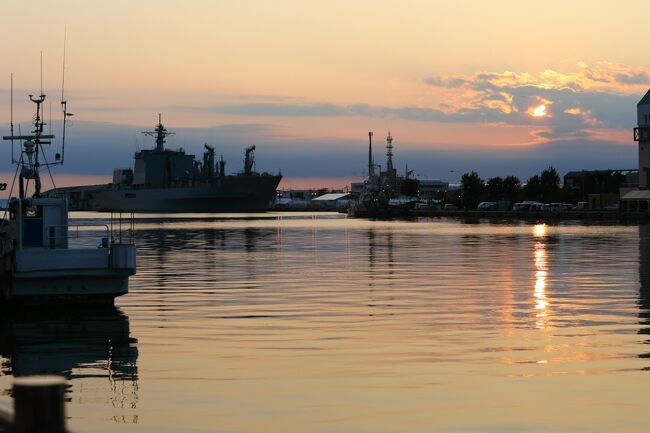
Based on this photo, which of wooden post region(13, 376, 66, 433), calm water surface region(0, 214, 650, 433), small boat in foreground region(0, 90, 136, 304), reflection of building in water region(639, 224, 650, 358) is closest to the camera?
wooden post region(13, 376, 66, 433)

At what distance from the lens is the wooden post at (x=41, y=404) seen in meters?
4.96

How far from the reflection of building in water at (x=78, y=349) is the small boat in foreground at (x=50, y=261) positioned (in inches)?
22.8

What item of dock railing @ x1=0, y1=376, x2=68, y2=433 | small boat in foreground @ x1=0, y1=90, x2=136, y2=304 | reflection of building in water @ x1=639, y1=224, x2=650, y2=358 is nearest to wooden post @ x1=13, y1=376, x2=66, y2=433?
dock railing @ x1=0, y1=376, x2=68, y2=433

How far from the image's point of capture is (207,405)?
55.4ft

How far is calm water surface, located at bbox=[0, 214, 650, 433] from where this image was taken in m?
16.2

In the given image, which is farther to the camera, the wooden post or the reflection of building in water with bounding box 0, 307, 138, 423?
the reflection of building in water with bounding box 0, 307, 138, 423

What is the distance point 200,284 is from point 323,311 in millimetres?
12571

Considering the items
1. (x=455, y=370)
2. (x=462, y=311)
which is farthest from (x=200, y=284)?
(x=455, y=370)

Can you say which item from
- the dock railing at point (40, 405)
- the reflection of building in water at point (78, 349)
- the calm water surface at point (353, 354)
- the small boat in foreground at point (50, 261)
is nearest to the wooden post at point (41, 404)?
the dock railing at point (40, 405)

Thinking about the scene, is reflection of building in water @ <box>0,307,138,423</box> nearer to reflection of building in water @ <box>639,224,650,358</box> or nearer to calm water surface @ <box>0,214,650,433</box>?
calm water surface @ <box>0,214,650,433</box>

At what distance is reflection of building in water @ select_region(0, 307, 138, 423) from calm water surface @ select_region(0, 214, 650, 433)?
57 mm

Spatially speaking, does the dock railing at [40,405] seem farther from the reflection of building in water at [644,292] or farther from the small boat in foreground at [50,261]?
the small boat in foreground at [50,261]

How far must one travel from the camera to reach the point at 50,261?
3027 cm

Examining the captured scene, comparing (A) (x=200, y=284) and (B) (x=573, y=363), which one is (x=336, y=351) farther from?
(A) (x=200, y=284)
